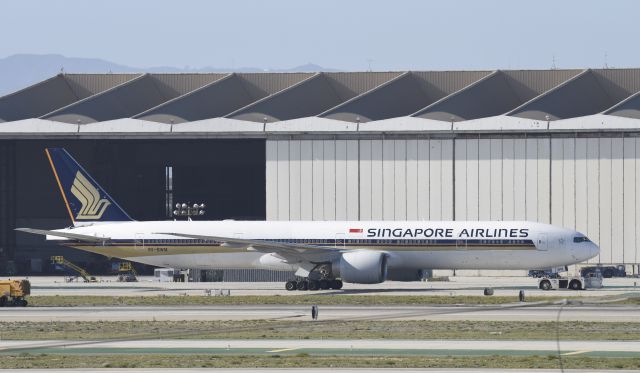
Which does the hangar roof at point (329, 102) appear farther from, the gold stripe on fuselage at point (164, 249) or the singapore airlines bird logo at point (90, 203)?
the gold stripe on fuselage at point (164, 249)

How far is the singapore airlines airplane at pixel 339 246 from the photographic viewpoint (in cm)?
7450

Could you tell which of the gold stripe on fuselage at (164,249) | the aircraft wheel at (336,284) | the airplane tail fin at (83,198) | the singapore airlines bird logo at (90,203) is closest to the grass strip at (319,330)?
the aircraft wheel at (336,284)

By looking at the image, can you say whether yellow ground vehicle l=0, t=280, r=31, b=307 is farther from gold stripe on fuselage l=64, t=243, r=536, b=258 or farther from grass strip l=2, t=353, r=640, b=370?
grass strip l=2, t=353, r=640, b=370

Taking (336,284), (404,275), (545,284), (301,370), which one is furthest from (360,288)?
(301,370)

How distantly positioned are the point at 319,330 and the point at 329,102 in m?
64.0

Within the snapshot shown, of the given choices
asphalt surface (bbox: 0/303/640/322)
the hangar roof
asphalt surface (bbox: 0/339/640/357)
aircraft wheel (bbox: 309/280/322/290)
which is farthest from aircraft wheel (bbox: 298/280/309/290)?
asphalt surface (bbox: 0/339/640/357)

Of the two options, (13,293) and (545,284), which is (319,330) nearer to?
(13,293)

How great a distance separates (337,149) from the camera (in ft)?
321

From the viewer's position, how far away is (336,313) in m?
54.8

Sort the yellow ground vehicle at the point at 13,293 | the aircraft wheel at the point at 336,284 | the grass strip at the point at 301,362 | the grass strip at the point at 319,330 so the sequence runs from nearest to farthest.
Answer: the grass strip at the point at 301,362
the grass strip at the point at 319,330
the yellow ground vehicle at the point at 13,293
the aircraft wheel at the point at 336,284

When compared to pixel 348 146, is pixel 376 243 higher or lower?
lower

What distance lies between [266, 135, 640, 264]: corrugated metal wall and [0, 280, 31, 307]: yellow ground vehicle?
126ft

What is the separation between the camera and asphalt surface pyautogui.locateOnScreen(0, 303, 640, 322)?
51.7m

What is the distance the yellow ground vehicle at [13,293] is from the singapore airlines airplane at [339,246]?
52.3 feet
